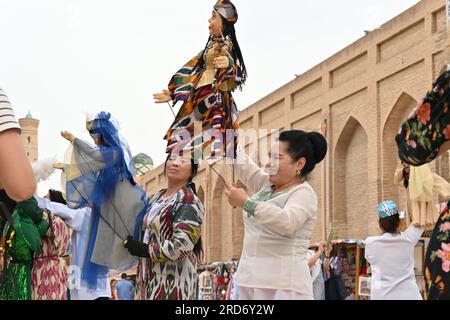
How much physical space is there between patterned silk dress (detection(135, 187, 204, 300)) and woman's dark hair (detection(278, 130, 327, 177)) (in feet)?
2.68

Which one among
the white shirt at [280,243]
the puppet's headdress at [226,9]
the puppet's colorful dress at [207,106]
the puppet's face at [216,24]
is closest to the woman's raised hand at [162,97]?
the puppet's colorful dress at [207,106]

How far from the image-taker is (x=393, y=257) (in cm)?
710

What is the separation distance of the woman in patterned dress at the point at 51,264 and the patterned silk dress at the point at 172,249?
1.72 meters

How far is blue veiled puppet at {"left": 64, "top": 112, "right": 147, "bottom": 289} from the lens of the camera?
18.2ft

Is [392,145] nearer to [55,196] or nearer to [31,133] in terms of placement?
[55,196]

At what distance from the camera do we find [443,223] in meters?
3.14

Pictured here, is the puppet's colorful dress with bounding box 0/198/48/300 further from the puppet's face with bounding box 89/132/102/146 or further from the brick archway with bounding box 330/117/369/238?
the brick archway with bounding box 330/117/369/238

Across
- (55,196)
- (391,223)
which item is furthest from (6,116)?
(55,196)

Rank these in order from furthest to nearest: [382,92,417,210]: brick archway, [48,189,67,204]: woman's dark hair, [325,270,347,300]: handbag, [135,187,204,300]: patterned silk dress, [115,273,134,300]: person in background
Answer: [382,92,417,210]: brick archway < [115,273,134,300]: person in background < [325,270,347,300]: handbag < [48,189,67,204]: woman's dark hair < [135,187,204,300]: patterned silk dress

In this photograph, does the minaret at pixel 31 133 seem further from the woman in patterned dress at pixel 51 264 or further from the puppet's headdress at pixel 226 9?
the puppet's headdress at pixel 226 9

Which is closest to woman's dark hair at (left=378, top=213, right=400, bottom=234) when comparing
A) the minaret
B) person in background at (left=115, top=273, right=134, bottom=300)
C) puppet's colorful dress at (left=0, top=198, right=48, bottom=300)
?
puppet's colorful dress at (left=0, top=198, right=48, bottom=300)

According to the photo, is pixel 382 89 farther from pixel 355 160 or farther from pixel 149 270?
pixel 149 270

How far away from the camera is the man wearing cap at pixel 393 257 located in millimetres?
7043

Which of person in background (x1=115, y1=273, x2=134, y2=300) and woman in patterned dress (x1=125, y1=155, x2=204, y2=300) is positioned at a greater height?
woman in patterned dress (x1=125, y1=155, x2=204, y2=300)
